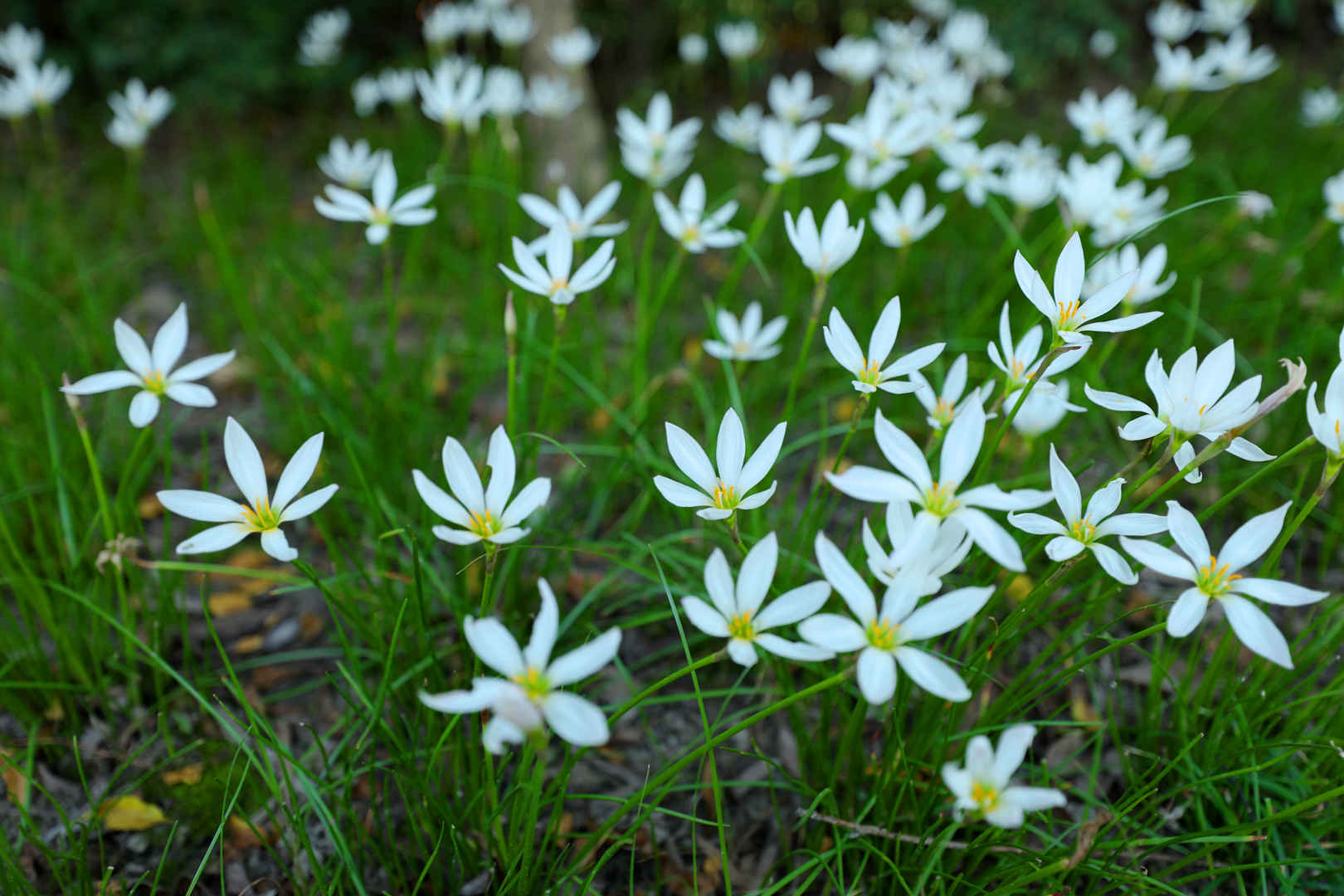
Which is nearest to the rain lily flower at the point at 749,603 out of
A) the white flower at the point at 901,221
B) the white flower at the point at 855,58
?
the white flower at the point at 901,221

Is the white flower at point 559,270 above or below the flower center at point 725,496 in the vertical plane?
above

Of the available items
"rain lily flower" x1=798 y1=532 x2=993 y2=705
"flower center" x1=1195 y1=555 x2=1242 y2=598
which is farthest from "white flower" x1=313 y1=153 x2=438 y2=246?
"flower center" x1=1195 y1=555 x2=1242 y2=598

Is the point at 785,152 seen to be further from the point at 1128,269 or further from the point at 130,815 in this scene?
the point at 130,815

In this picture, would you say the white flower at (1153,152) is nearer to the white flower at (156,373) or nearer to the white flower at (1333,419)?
the white flower at (1333,419)

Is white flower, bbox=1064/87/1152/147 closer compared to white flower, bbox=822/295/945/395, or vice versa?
white flower, bbox=822/295/945/395

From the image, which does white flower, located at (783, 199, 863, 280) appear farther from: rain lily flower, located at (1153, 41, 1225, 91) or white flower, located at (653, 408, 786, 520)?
rain lily flower, located at (1153, 41, 1225, 91)

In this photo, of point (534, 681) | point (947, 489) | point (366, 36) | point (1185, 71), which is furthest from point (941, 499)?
point (366, 36)
